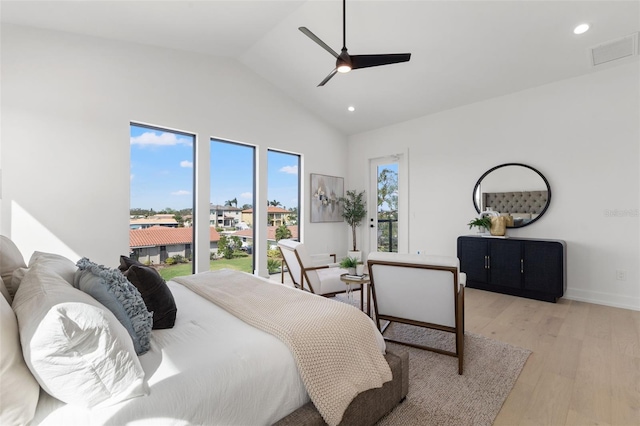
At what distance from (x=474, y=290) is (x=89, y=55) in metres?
5.88

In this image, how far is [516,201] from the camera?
431 centimetres

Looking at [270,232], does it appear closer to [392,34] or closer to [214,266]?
[214,266]

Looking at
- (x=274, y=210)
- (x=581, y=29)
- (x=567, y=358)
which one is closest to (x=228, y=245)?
(x=274, y=210)

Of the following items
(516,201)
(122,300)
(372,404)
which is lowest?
(372,404)

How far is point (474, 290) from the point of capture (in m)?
4.32

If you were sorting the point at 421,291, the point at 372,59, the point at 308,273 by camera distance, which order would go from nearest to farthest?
the point at 421,291
the point at 372,59
the point at 308,273

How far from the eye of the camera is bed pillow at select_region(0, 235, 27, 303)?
4.64 feet

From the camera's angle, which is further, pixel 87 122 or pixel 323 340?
pixel 87 122

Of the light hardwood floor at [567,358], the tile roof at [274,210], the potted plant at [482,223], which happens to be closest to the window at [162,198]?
the tile roof at [274,210]

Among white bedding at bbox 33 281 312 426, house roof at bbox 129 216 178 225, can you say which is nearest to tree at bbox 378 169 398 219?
house roof at bbox 129 216 178 225

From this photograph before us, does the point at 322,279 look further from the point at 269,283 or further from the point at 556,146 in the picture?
the point at 556,146

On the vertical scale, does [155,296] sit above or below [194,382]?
above

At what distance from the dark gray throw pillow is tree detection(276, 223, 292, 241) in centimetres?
370

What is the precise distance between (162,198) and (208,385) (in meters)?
3.64
